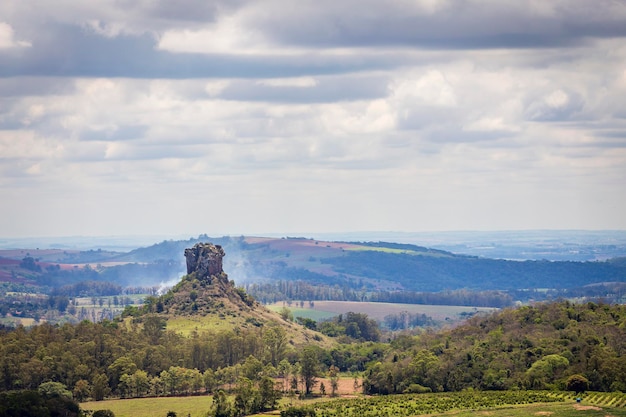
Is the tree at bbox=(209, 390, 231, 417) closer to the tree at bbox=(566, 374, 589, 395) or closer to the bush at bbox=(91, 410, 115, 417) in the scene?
the bush at bbox=(91, 410, 115, 417)

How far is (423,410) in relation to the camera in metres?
185

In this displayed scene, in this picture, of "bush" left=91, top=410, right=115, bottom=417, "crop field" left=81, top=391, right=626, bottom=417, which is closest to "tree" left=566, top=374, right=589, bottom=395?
"crop field" left=81, top=391, right=626, bottom=417

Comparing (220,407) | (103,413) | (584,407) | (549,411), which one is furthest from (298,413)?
(584,407)

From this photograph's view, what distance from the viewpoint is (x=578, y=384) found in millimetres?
195375

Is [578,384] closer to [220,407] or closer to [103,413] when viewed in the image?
[220,407]

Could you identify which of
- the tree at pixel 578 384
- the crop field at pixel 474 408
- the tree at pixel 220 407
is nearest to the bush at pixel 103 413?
the crop field at pixel 474 408

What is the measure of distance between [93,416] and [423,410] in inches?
2414

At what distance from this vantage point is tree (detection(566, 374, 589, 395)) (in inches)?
7672

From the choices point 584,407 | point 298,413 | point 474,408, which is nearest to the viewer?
point 584,407

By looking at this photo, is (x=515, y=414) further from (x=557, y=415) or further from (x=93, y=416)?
(x=93, y=416)

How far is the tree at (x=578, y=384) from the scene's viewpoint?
19488cm

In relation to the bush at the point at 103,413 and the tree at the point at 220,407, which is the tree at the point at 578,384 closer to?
the tree at the point at 220,407

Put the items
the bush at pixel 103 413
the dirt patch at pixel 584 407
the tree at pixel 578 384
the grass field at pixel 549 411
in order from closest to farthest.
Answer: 1. the grass field at pixel 549 411
2. the dirt patch at pixel 584 407
3. the bush at pixel 103 413
4. the tree at pixel 578 384

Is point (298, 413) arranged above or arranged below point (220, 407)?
above
